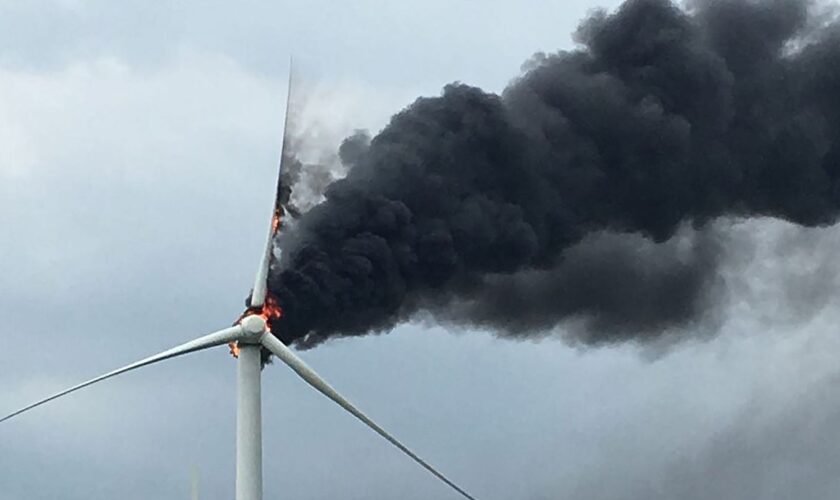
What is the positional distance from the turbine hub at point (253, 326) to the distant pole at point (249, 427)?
570 mm

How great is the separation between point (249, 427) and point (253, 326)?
3347 millimetres

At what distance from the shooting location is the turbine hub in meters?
66.4

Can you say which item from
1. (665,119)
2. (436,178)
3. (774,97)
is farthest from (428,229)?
(774,97)

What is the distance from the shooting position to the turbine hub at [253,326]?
6644cm

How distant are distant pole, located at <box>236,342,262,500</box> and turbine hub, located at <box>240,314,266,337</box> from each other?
57cm

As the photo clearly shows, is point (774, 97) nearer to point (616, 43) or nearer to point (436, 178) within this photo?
point (616, 43)

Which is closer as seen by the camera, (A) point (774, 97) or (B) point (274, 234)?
(B) point (274, 234)

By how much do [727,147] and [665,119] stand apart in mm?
3168

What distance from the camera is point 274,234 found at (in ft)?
225

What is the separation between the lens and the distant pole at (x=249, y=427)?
66.3 metres

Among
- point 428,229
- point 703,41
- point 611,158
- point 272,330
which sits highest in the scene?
point 703,41

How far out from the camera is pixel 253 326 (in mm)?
66438

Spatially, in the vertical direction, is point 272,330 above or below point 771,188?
below

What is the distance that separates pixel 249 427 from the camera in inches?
2628
